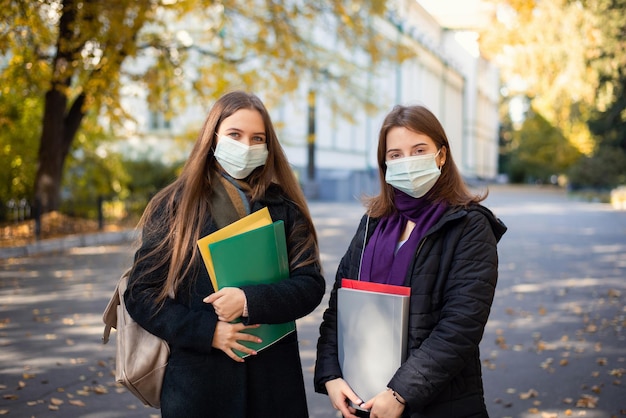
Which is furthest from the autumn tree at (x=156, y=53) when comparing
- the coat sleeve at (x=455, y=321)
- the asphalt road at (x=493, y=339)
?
the coat sleeve at (x=455, y=321)

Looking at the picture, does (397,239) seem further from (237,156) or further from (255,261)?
(237,156)

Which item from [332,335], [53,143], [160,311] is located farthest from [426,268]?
[53,143]

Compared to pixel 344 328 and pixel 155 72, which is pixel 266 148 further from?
pixel 155 72

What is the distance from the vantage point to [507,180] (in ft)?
346

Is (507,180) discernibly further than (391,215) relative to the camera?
Yes

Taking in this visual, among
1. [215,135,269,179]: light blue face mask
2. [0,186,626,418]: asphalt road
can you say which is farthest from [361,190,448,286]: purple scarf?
[0,186,626,418]: asphalt road

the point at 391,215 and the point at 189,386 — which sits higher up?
the point at 391,215

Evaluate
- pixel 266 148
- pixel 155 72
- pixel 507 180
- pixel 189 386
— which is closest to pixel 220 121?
pixel 266 148

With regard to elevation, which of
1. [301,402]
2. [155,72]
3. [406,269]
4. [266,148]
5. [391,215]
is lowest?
[301,402]

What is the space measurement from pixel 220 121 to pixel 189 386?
3.34 feet

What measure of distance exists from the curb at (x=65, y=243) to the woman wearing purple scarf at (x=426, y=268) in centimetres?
1162

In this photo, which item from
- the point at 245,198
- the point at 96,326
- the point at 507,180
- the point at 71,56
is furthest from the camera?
the point at 507,180

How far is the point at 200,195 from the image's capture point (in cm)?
286

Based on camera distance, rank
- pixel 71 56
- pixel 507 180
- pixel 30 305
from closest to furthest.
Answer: pixel 30 305
pixel 71 56
pixel 507 180
